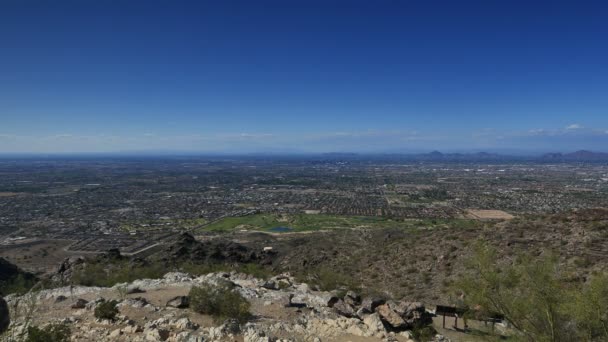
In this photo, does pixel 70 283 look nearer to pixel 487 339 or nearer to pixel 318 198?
pixel 487 339

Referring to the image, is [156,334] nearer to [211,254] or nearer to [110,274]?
[110,274]

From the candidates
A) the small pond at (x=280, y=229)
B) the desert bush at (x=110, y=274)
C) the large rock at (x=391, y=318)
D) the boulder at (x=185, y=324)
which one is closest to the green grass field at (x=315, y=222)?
the small pond at (x=280, y=229)

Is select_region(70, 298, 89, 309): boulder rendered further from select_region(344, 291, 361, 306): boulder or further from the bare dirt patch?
the bare dirt patch

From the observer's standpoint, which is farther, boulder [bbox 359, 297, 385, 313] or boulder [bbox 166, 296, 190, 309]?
boulder [bbox 359, 297, 385, 313]

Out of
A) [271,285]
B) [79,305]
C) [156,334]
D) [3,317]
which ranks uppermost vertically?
[3,317]

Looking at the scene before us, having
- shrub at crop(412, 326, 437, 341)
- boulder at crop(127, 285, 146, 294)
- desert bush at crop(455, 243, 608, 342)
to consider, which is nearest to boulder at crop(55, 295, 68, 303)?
boulder at crop(127, 285, 146, 294)

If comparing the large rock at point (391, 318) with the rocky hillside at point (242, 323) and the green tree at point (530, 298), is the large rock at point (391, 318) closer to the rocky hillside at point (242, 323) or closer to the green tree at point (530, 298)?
the rocky hillside at point (242, 323)

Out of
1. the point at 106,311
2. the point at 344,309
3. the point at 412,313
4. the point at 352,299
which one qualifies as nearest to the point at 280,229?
the point at 352,299
